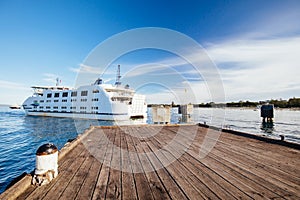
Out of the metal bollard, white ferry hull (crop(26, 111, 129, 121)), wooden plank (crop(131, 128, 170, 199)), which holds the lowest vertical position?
white ferry hull (crop(26, 111, 129, 121))

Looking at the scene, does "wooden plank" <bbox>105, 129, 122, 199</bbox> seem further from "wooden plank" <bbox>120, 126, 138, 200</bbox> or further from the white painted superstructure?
the white painted superstructure

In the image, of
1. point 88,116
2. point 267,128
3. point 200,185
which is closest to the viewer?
point 200,185

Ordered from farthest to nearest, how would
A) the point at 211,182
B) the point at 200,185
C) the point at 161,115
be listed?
the point at 161,115, the point at 211,182, the point at 200,185

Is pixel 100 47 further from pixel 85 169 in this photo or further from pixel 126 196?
pixel 126 196

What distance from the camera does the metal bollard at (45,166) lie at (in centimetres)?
215

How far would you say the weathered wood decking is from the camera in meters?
1.97

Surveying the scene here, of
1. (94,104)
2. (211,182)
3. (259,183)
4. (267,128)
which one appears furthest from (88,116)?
(259,183)

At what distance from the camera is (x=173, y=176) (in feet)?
8.19

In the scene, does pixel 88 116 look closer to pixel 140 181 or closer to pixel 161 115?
pixel 161 115

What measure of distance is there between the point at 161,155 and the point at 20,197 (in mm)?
2546

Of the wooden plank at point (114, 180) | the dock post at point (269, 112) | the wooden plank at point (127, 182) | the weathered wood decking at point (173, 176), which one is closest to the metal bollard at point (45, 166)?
the weathered wood decking at point (173, 176)

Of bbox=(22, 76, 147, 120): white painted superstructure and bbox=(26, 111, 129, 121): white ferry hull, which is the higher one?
bbox=(22, 76, 147, 120): white painted superstructure

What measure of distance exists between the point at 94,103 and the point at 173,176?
28.0m

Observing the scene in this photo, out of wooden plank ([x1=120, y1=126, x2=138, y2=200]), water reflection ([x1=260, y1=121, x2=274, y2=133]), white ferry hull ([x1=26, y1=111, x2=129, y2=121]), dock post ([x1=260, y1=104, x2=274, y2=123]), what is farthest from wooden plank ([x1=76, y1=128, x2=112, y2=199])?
dock post ([x1=260, y1=104, x2=274, y2=123])
